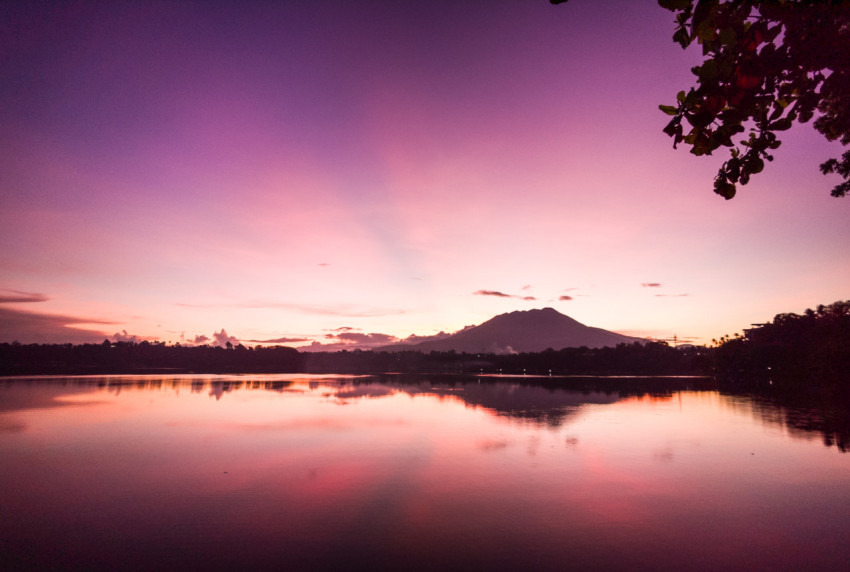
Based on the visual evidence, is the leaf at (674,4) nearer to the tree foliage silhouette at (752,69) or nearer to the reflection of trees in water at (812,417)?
the tree foliage silhouette at (752,69)

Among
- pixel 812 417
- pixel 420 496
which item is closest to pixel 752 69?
pixel 420 496

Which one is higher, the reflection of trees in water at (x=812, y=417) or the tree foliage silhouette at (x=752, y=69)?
the tree foliage silhouette at (x=752, y=69)

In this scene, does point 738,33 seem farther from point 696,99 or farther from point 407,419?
point 407,419

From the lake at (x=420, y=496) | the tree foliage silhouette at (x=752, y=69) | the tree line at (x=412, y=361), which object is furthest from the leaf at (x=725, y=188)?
the tree line at (x=412, y=361)

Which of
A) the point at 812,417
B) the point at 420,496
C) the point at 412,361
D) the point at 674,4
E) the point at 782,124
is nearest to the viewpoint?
the point at 674,4

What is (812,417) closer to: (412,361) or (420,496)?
(420,496)

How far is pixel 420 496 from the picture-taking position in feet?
42.1

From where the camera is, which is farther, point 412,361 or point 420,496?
point 412,361

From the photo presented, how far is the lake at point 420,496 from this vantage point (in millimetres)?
9055

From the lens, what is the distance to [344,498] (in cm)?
1268

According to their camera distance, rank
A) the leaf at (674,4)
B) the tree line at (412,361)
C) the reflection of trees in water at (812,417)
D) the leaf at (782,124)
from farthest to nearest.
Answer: the tree line at (412,361), the reflection of trees in water at (812,417), the leaf at (782,124), the leaf at (674,4)

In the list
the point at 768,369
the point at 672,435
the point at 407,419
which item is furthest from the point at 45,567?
the point at 768,369

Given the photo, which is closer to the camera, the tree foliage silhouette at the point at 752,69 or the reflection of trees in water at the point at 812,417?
the tree foliage silhouette at the point at 752,69

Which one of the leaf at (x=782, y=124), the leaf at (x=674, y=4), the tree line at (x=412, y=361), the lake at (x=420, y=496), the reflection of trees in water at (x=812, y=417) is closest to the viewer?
the leaf at (x=674, y=4)
